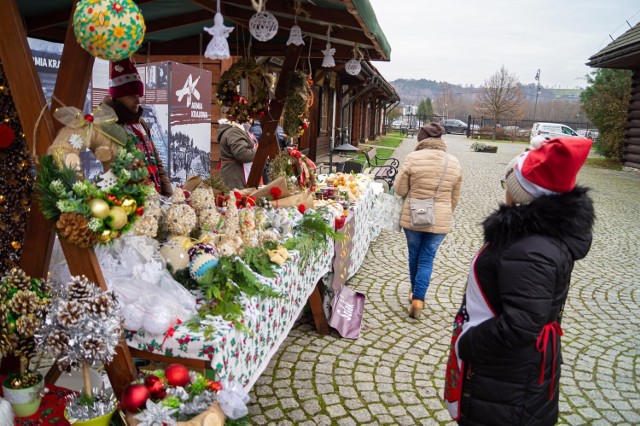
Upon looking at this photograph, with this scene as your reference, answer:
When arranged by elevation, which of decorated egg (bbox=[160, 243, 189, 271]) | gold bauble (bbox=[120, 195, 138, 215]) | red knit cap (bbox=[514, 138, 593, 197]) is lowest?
decorated egg (bbox=[160, 243, 189, 271])

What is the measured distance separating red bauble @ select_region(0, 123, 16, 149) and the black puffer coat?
6.85ft

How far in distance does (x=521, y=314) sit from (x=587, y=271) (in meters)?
5.33

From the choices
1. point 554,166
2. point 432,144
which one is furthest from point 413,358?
point 554,166

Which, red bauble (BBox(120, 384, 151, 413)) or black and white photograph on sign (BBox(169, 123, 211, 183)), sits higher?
black and white photograph on sign (BBox(169, 123, 211, 183))

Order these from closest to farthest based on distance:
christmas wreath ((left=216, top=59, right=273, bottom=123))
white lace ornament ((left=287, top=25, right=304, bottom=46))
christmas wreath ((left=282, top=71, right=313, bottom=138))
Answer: white lace ornament ((left=287, top=25, right=304, bottom=46))
christmas wreath ((left=216, top=59, right=273, bottom=123))
christmas wreath ((left=282, top=71, right=313, bottom=138))

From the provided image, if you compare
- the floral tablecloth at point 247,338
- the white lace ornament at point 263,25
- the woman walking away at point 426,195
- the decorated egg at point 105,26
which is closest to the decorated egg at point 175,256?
the floral tablecloth at point 247,338

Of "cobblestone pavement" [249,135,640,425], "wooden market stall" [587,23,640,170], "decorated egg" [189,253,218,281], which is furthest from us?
"wooden market stall" [587,23,640,170]

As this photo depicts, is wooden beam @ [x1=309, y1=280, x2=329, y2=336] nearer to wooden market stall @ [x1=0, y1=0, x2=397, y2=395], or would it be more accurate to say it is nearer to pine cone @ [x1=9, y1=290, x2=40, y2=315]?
wooden market stall @ [x1=0, y1=0, x2=397, y2=395]

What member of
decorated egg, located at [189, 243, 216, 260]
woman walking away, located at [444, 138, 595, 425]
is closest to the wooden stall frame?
decorated egg, located at [189, 243, 216, 260]

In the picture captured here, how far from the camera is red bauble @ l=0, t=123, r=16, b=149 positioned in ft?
7.07

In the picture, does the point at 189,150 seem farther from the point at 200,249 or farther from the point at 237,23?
the point at 200,249

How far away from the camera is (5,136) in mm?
2164

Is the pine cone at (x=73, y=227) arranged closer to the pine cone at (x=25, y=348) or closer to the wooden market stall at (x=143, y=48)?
the wooden market stall at (x=143, y=48)

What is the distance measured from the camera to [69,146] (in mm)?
1825
